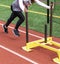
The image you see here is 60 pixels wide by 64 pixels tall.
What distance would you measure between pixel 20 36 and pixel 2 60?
93.4 inches

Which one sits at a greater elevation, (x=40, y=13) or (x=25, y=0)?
(x=25, y=0)

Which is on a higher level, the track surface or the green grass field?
the track surface

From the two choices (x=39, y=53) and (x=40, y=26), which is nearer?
(x=39, y=53)

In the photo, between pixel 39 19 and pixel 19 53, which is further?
pixel 39 19

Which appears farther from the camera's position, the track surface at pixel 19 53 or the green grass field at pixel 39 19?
the green grass field at pixel 39 19

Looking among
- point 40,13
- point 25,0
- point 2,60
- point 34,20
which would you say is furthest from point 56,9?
point 2,60

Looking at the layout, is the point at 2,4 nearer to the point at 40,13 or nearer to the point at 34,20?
the point at 40,13

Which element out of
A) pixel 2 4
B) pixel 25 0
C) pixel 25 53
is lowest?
pixel 2 4

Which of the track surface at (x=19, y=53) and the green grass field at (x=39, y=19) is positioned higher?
the track surface at (x=19, y=53)

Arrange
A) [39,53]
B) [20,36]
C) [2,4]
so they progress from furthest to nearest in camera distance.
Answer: [2,4] < [20,36] < [39,53]

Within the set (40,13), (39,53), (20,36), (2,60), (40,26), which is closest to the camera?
(2,60)

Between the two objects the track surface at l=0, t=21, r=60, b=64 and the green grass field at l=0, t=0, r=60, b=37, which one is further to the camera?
the green grass field at l=0, t=0, r=60, b=37

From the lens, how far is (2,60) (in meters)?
6.58

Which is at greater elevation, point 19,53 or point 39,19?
point 19,53
